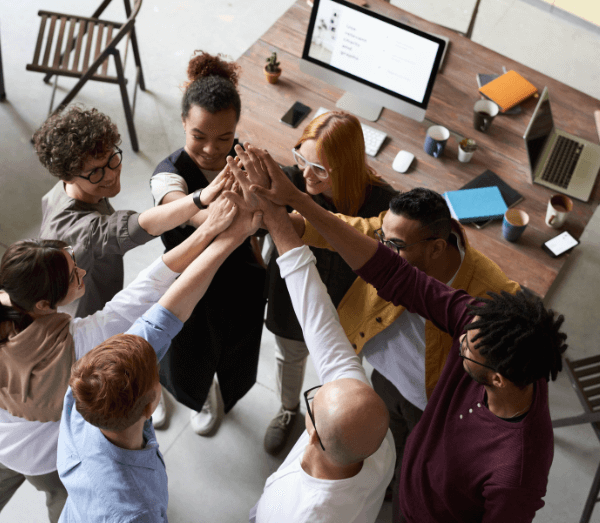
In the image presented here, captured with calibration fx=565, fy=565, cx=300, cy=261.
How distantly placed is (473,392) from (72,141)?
1532 mm

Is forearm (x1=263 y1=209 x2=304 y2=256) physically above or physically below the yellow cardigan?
above

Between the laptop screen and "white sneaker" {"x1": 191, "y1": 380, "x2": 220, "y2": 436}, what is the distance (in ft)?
6.50

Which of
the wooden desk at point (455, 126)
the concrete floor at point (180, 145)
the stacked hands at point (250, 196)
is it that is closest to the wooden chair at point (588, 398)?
the concrete floor at point (180, 145)

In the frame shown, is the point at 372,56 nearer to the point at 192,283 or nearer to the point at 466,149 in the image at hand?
the point at 466,149

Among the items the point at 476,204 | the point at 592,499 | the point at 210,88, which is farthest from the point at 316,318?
the point at 592,499

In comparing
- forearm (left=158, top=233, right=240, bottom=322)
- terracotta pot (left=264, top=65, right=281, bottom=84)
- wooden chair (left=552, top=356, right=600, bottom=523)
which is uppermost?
terracotta pot (left=264, top=65, right=281, bottom=84)

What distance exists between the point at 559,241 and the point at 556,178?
1.31 feet

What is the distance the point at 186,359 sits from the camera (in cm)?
234

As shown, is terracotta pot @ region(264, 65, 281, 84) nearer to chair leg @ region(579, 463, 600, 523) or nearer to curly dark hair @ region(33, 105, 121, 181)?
curly dark hair @ region(33, 105, 121, 181)

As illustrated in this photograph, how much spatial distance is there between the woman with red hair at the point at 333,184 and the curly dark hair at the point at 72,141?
0.68 m

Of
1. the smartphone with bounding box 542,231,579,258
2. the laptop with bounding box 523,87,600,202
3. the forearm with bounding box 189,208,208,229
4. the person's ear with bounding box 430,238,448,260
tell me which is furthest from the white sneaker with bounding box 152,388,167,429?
the laptop with bounding box 523,87,600,202

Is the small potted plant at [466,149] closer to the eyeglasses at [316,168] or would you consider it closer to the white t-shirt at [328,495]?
the eyeglasses at [316,168]

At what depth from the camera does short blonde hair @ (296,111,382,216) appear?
1983 mm

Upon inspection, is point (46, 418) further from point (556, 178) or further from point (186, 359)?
point (556, 178)
